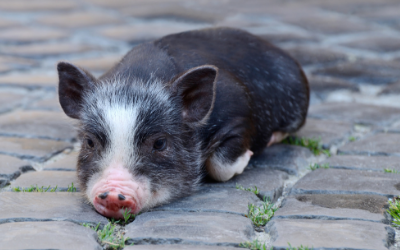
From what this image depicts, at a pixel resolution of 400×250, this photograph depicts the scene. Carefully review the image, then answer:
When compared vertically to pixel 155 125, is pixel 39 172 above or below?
below

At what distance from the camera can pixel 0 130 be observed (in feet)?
15.1

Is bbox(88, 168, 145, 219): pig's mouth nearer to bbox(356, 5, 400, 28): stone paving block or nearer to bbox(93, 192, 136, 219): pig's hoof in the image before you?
bbox(93, 192, 136, 219): pig's hoof

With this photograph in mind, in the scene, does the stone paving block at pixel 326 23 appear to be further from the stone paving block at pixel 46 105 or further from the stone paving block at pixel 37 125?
the stone paving block at pixel 37 125

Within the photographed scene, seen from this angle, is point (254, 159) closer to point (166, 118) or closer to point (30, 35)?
point (166, 118)

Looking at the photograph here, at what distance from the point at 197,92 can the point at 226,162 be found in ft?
1.74

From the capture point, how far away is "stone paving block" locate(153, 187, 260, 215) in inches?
124

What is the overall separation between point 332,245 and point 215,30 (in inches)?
97.8

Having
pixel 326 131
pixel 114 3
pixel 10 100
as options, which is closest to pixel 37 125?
pixel 10 100

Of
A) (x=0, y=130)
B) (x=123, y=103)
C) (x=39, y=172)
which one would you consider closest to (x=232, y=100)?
(x=123, y=103)

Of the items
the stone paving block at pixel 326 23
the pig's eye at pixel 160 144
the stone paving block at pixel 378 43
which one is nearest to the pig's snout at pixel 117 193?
the pig's eye at pixel 160 144

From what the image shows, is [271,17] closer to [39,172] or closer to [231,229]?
[39,172]

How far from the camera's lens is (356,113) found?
17.8ft

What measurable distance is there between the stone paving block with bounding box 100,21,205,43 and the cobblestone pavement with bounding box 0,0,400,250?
0.03 m

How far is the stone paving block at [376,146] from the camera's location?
4.25m
